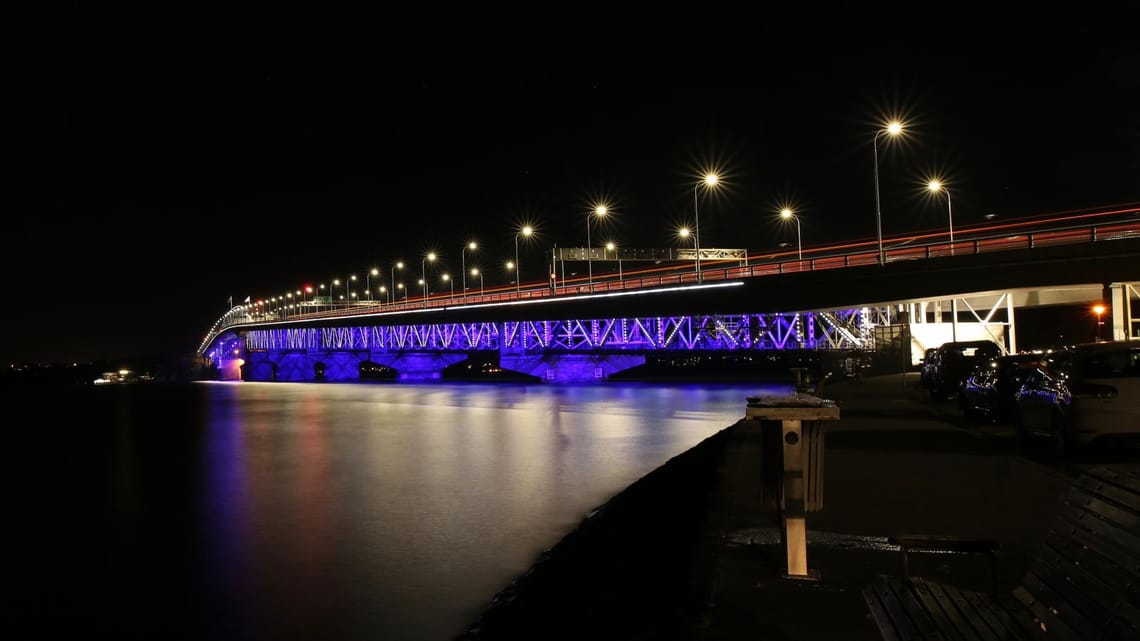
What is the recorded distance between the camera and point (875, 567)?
290 inches

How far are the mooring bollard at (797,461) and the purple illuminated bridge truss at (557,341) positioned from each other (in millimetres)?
46513

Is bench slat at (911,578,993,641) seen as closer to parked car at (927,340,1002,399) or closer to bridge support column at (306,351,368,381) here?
parked car at (927,340,1002,399)

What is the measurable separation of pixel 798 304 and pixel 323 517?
119 feet

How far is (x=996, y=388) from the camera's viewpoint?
704 inches

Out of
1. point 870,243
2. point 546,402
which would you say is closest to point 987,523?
point 546,402

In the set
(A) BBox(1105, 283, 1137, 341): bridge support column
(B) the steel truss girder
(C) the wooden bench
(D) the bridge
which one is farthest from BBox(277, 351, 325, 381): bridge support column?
(C) the wooden bench

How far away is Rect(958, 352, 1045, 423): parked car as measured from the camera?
17.2 m

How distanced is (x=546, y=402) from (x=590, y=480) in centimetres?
3710

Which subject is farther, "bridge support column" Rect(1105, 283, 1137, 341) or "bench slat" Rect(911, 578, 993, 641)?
"bridge support column" Rect(1105, 283, 1137, 341)

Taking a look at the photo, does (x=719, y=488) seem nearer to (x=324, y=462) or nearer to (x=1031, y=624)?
(x=1031, y=624)

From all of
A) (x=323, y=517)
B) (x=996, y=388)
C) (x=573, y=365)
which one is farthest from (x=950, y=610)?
(x=573, y=365)

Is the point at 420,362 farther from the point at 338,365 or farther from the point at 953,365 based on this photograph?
the point at 953,365

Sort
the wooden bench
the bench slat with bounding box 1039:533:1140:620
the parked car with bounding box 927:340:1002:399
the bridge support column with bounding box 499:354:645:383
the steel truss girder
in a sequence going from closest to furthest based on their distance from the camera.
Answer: the bench slat with bounding box 1039:533:1140:620
the wooden bench
the parked car with bounding box 927:340:1002:399
the steel truss girder
the bridge support column with bounding box 499:354:645:383

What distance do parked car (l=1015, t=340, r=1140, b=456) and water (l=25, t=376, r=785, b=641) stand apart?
8.79 m
